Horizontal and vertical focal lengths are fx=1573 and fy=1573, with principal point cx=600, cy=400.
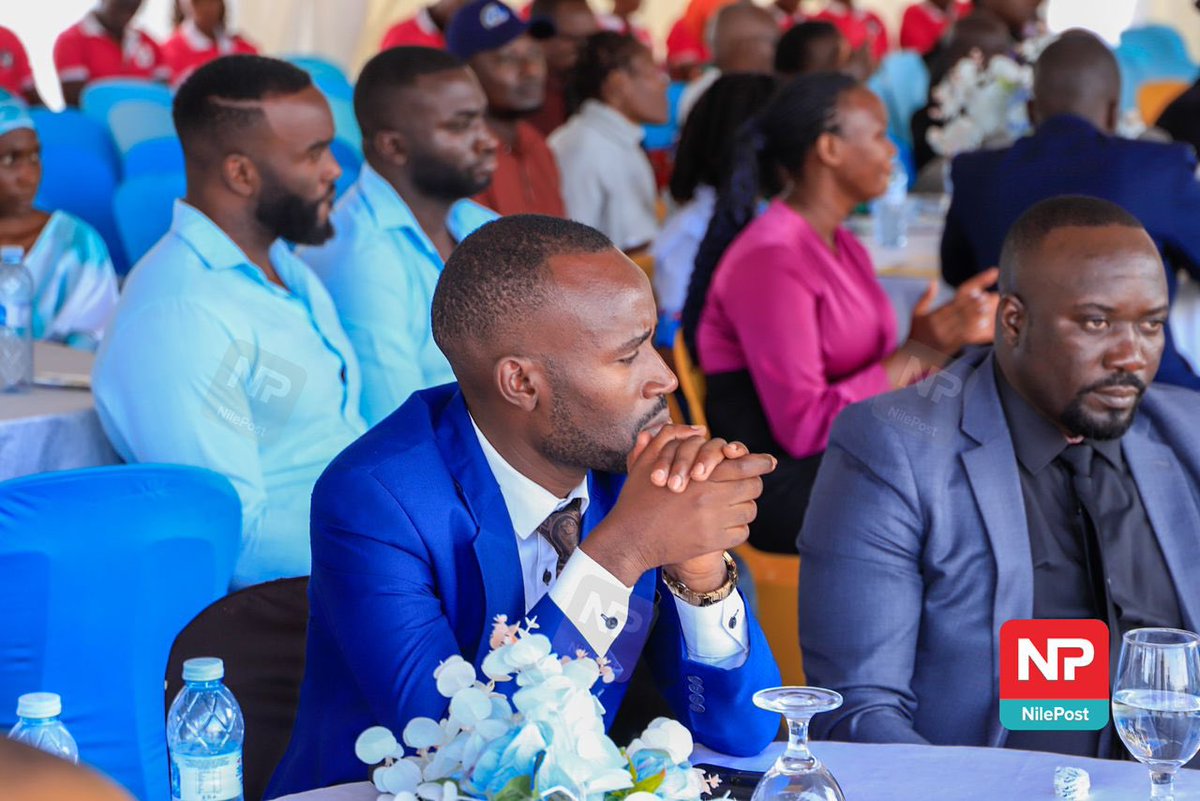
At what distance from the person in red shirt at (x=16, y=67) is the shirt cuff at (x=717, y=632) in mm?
7955

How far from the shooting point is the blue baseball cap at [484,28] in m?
5.33

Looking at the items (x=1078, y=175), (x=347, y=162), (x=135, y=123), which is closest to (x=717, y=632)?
(x=1078, y=175)

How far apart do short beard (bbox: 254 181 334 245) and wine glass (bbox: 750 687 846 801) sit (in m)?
2.16

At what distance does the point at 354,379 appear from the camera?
3.24 m

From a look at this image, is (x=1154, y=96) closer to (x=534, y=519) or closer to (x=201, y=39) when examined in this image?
(x=201, y=39)

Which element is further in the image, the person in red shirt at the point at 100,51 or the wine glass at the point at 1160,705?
the person in red shirt at the point at 100,51

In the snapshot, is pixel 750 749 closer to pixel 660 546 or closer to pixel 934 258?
pixel 660 546

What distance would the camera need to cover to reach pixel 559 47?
8.01 meters

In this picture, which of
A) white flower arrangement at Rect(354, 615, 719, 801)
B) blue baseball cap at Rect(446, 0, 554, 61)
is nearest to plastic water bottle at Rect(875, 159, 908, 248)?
blue baseball cap at Rect(446, 0, 554, 61)

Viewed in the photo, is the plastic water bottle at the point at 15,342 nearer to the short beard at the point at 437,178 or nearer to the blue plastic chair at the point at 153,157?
the short beard at the point at 437,178

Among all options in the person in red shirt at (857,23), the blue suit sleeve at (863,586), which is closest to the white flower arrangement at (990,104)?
the blue suit sleeve at (863,586)

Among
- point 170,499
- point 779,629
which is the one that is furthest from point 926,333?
point 170,499

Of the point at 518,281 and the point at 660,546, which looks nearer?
the point at 660,546

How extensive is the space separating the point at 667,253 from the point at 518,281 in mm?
3506
